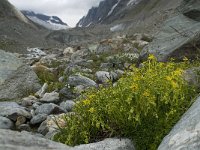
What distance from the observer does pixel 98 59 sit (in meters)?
19.9

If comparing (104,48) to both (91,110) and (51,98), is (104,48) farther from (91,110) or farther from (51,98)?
(91,110)

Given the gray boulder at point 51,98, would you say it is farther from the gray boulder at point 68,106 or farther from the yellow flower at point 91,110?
the yellow flower at point 91,110

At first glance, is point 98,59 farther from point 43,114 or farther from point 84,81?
point 43,114

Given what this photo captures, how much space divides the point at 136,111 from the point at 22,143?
176 centimetres

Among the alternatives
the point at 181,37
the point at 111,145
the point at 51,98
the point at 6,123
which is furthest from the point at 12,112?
the point at 181,37

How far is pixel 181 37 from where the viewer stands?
1274cm

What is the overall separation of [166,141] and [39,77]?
10176 mm

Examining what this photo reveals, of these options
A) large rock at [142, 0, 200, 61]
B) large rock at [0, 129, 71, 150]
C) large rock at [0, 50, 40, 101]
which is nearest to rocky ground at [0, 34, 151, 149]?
large rock at [0, 50, 40, 101]

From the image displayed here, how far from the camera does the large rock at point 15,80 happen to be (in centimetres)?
1325

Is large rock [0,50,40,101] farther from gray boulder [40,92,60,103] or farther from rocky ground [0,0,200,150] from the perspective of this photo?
gray boulder [40,92,60,103]

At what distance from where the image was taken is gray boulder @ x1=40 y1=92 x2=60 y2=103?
1196 centimetres

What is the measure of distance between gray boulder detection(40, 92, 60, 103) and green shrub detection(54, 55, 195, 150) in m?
4.78

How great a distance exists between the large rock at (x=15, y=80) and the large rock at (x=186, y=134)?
7875 mm

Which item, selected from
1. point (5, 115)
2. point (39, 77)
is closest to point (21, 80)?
point (39, 77)
